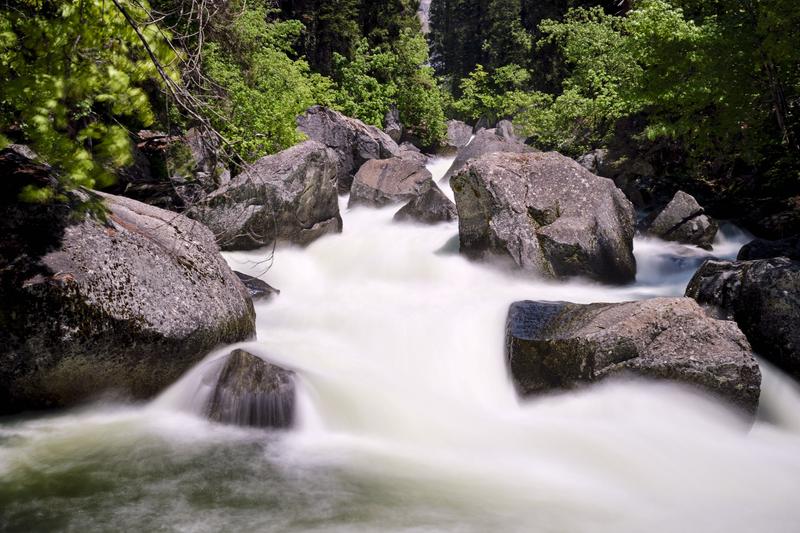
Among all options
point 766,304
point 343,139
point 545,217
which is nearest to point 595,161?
point 545,217

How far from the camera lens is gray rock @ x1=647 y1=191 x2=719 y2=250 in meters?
11.3

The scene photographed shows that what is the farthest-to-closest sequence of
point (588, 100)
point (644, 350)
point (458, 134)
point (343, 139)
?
1. point (458, 134)
2. point (343, 139)
3. point (588, 100)
4. point (644, 350)

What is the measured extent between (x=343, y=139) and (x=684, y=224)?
37.1ft

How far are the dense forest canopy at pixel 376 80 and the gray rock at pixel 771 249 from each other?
2140mm

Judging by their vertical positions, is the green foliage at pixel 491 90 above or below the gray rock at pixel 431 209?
above

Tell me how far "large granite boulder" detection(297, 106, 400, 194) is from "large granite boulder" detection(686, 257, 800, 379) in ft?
42.9

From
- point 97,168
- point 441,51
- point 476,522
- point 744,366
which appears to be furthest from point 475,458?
point 441,51

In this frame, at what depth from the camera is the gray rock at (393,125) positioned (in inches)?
984

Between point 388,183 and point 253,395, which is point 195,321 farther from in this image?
point 388,183

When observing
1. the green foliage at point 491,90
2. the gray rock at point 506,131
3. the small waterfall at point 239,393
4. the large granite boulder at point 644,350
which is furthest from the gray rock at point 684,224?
the green foliage at point 491,90

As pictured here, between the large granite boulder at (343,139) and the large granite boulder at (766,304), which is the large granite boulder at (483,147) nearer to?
the large granite boulder at (343,139)

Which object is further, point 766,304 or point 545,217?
point 545,217

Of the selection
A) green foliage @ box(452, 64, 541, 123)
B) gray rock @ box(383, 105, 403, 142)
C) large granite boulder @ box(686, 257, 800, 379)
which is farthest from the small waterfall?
green foliage @ box(452, 64, 541, 123)

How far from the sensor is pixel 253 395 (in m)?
5.19
